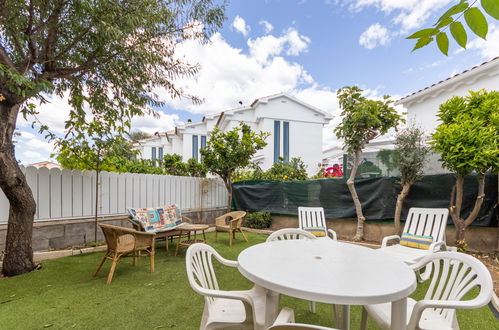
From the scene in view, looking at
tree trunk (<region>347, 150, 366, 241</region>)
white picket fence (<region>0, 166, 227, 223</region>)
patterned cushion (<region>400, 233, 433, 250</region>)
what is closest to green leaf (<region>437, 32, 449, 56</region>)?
patterned cushion (<region>400, 233, 433, 250</region>)

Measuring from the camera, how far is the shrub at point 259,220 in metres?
6.74

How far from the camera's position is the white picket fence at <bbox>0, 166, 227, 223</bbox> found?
4.25 m

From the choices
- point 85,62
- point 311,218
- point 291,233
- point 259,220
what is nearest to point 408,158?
point 311,218

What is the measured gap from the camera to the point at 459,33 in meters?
0.76

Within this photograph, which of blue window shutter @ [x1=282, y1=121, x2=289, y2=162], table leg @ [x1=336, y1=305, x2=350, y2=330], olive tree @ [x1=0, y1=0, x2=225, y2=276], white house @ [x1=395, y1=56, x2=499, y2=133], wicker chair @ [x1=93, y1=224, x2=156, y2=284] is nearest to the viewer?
table leg @ [x1=336, y1=305, x2=350, y2=330]

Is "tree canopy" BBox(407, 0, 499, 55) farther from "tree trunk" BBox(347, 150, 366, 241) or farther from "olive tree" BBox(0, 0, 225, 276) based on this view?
"tree trunk" BBox(347, 150, 366, 241)

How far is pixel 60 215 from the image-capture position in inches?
176

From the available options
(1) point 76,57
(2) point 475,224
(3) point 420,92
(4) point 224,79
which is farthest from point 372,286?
(4) point 224,79

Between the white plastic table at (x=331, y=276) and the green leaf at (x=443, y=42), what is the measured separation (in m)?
1.15

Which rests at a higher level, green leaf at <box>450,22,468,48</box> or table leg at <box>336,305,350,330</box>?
green leaf at <box>450,22,468,48</box>

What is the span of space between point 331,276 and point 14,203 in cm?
436

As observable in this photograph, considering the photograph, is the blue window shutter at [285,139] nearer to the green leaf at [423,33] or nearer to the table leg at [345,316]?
the table leg at [345,316]

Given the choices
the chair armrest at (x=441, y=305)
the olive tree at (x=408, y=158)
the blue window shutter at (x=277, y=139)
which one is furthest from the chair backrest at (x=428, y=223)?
the blue window shutter at (x=277, y=139)

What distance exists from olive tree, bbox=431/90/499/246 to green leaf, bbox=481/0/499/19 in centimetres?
385
